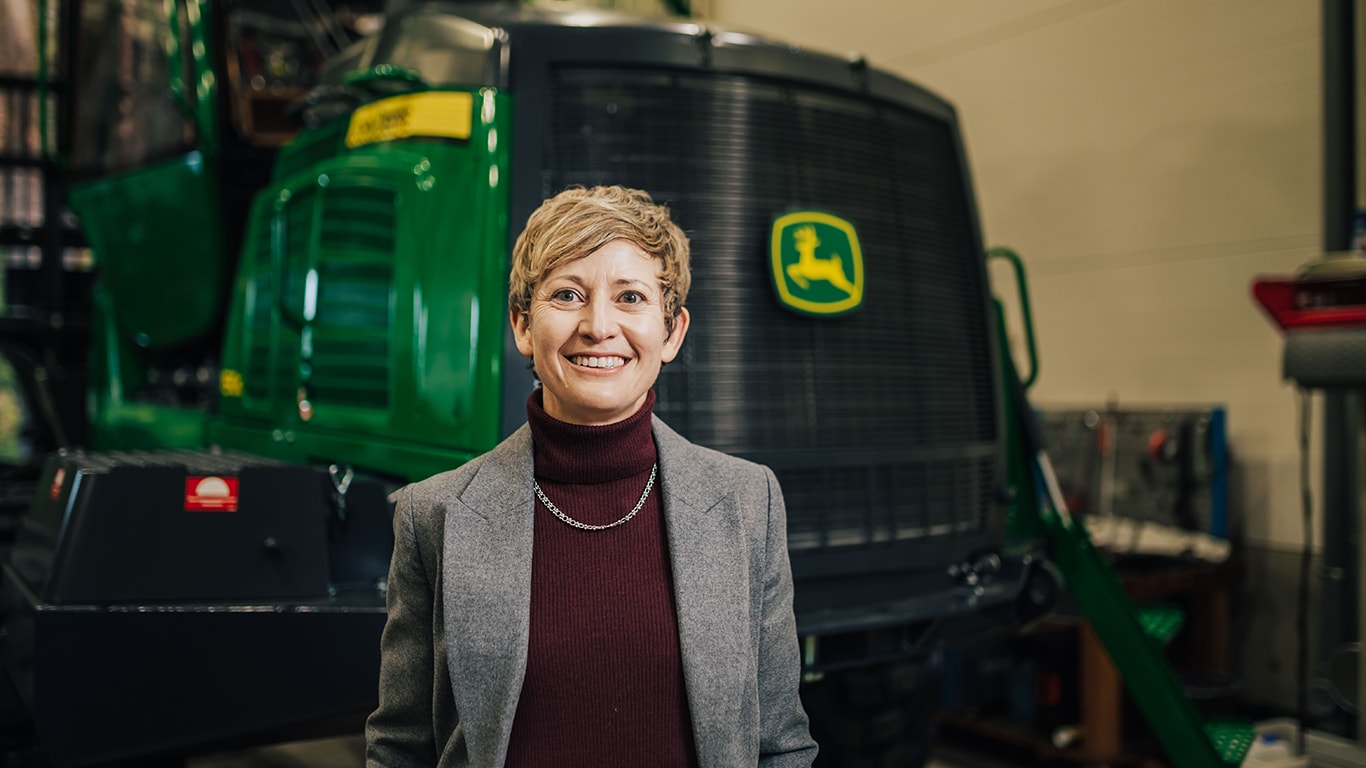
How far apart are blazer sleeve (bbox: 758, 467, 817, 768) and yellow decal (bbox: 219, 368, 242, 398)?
7.11 feet

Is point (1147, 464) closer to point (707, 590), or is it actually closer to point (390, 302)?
point (390, 302)

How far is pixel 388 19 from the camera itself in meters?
2.66

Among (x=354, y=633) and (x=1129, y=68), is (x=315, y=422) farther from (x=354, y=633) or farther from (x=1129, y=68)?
(x=1129, y=68)

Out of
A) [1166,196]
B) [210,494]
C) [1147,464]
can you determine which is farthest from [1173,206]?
[210,494]

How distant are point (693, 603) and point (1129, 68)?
13.8 ft

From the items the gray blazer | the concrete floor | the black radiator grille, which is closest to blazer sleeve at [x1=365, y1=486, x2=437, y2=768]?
the gray blazer

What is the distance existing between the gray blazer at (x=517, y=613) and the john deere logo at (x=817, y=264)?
935 mm

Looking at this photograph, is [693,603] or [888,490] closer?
[693,603]

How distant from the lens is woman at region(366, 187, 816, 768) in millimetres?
1160

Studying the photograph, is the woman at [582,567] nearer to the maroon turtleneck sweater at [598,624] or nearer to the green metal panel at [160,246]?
the maroon turtleneck sweater at [598,624]

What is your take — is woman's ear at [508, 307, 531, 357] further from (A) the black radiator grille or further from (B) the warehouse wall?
(B) the warehouse wall

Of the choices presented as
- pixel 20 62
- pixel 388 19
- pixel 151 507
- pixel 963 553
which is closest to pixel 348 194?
pixel 388 19

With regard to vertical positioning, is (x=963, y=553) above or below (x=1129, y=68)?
below

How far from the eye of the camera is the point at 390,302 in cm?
234
